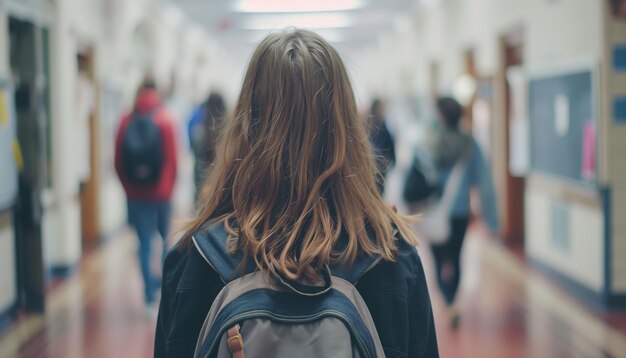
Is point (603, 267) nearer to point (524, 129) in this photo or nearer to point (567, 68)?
point (567, 68)

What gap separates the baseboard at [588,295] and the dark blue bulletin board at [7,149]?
375 centimetres

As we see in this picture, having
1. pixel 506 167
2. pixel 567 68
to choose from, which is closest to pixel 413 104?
pixel 506 167

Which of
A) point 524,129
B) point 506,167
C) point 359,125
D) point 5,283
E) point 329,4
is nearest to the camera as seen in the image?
point 359,125

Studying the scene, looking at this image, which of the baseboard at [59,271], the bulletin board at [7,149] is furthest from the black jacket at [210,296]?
the baseboard at [59,271]

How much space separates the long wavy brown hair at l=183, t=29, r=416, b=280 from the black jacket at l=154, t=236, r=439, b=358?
4 cm

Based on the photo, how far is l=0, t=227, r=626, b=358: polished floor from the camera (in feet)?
14.1

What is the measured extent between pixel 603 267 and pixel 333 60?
4364 millimetres

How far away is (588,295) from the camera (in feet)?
17.7

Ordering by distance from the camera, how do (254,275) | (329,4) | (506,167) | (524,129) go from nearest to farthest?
(254,275)
(524,129)
(506,167)
(329,4)

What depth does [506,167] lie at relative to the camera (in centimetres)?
832

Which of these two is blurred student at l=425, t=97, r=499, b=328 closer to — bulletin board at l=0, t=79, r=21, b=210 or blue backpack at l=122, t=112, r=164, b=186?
blue backpack at l=122, t=112, r=164, b=186

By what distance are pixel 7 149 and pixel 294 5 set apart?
9.41 meters

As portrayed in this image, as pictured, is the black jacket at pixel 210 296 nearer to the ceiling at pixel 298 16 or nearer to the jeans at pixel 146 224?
the jeans at pixel 146 224

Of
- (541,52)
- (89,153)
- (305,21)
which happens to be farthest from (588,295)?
(305,21)
